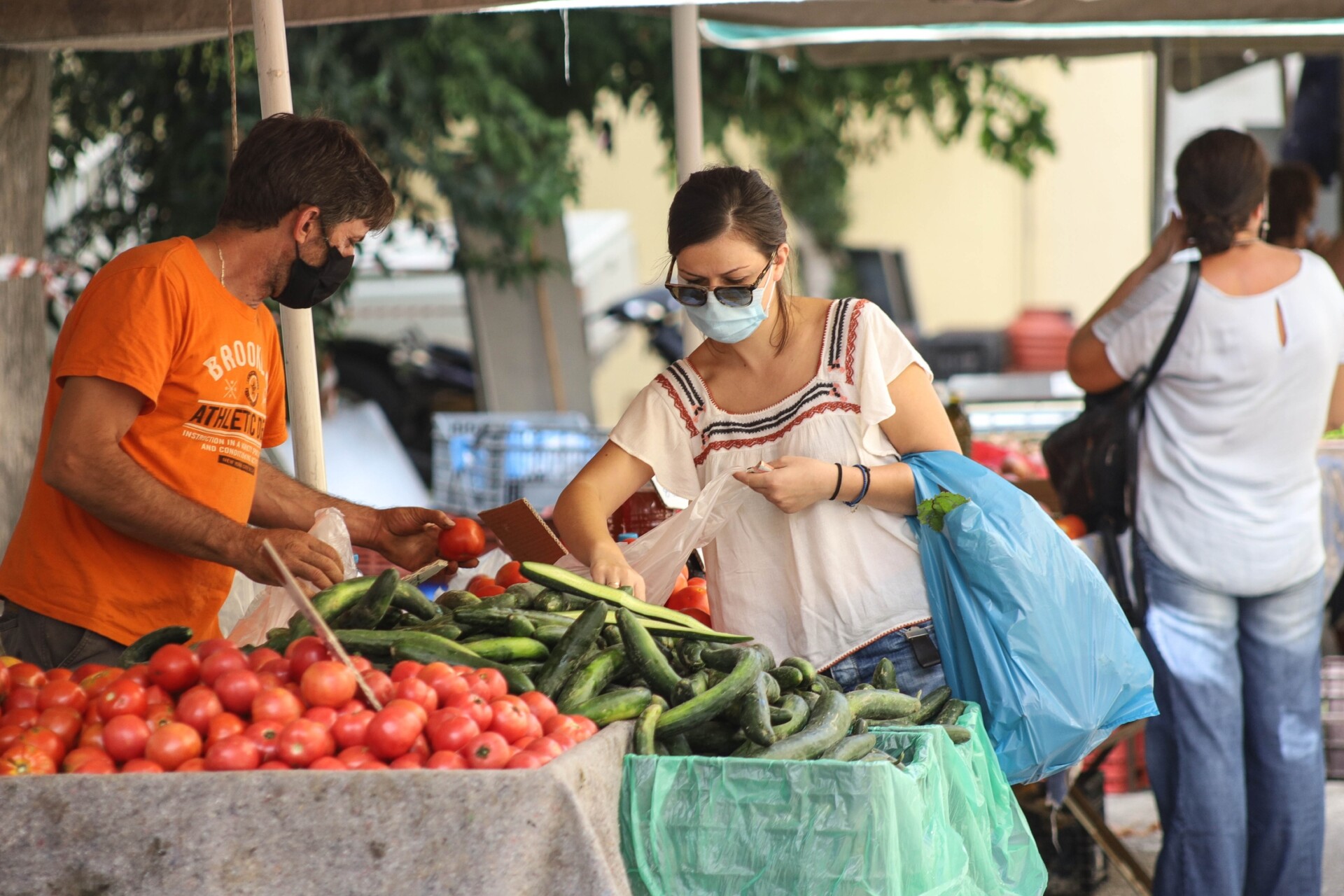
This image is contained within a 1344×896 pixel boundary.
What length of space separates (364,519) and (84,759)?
122 cm

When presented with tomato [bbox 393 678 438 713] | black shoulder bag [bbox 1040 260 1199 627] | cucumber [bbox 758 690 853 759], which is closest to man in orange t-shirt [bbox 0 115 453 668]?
tomato [bbox 393 678 438 713]

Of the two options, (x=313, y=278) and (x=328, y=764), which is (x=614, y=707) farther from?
(x=313, y=278)

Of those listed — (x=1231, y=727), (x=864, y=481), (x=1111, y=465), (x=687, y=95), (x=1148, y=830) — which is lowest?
(x=1148, y=830)

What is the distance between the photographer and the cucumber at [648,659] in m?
2.46

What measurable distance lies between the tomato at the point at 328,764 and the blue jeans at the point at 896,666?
1.10 meters

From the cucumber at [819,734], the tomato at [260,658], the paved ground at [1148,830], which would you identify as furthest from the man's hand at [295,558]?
the paved ground at [1148,830]

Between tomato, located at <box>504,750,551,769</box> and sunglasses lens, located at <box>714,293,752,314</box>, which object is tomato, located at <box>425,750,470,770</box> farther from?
sunglasses lens, located at <box>714,293,752,314</box>

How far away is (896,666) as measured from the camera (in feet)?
9.32

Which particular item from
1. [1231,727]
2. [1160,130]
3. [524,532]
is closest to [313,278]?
[524,532]

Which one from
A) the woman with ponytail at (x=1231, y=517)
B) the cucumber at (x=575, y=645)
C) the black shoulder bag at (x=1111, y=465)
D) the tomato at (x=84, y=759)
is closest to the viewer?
the tomato at (x=84, y=759)

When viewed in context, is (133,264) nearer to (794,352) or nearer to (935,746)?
(794,352)

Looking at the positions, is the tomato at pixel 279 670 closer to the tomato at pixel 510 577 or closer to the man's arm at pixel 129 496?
the man's arm at pixel 129 496

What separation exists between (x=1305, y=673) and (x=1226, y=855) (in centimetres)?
55

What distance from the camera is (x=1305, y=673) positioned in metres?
4.08
